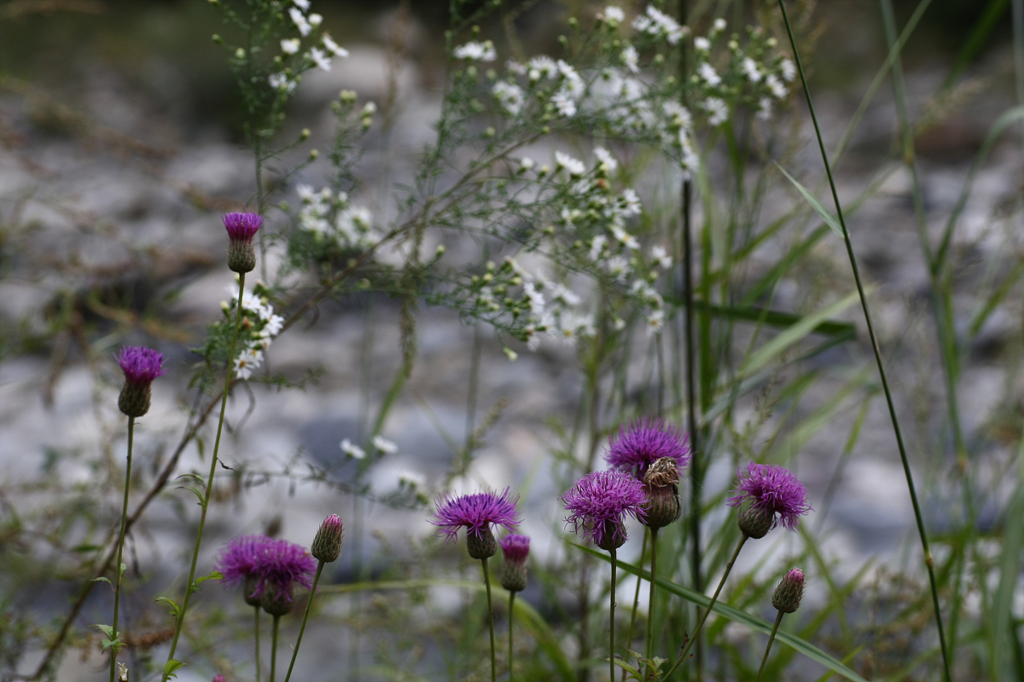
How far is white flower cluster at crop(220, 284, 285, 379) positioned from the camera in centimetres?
70

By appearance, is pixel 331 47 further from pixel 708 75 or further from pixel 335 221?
pixel 708 75

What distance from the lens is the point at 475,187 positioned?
940 millimetres

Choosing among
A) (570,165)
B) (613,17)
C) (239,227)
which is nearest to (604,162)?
(570,165)

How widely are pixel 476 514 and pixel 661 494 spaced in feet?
0.41

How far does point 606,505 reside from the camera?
504mm

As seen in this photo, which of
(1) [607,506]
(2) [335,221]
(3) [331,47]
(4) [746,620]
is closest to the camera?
(1) [607,506]

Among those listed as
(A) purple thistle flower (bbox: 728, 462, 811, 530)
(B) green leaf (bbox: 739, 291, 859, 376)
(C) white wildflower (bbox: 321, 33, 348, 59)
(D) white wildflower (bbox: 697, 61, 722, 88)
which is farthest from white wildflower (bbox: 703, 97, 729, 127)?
(A) purple thistle flower (bbox: 728, 462, 811, 530)

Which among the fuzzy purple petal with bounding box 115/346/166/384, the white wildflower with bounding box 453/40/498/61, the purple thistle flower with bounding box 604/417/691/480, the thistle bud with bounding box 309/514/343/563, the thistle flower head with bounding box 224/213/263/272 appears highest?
the white wildflower with bounding box 453/40/498/61

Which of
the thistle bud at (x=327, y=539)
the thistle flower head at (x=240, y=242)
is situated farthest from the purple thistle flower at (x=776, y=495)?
the thistle flower head at (x=240, y=242)

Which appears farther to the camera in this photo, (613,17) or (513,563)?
(613,17)

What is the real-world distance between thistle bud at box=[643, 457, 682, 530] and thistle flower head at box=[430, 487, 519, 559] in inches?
3.6

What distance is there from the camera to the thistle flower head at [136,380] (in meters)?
0.53

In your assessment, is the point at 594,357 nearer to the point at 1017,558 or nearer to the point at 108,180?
the point at 1017,558

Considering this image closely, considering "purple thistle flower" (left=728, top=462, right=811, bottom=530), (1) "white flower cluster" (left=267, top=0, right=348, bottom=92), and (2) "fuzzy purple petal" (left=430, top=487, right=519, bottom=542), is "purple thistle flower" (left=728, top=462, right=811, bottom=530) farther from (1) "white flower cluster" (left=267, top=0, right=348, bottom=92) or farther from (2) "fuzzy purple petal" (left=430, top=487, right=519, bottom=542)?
(1) "white flower cluster" (left=267, top=0, right=348, bottom=92)
